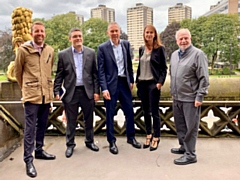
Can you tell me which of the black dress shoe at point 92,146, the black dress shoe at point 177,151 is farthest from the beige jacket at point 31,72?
the black dress shoe at point 177,151

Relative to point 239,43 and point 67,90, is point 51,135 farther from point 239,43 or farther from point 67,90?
point 239,43

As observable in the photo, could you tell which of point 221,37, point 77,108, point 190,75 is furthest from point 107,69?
point 221,37

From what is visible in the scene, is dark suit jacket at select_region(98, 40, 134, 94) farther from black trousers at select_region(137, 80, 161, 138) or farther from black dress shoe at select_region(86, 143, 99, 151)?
black dress shoe at select_region(86, 143, 99, 151)

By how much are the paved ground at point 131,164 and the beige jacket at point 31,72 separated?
2.45ft

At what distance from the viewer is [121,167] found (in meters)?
2.70

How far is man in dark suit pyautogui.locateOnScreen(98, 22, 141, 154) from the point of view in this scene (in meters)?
3.02

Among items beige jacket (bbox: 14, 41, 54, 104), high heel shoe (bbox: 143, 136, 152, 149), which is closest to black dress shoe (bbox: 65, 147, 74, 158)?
beige jacket (bbox: 14, 41, 54, 104)

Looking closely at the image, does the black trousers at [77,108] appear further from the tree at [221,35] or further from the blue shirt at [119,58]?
the tree at [221,35]

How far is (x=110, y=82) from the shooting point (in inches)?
120

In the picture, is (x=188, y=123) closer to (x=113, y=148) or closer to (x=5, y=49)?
(x=113, y=148)

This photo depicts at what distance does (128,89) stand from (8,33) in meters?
25.6

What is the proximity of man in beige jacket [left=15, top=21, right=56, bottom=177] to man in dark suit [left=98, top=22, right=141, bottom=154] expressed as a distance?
64 cm

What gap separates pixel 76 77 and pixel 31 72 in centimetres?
53

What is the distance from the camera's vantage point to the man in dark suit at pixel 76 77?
9.71ft
